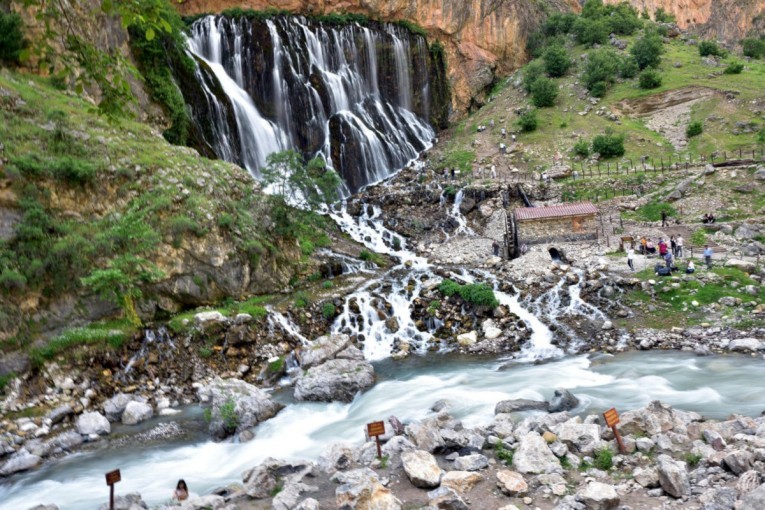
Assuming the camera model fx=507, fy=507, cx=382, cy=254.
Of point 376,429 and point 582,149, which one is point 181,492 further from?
point 582,149

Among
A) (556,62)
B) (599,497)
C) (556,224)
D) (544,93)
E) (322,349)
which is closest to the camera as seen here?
(599,497)

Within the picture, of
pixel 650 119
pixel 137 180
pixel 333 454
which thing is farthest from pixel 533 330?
pixel 650 119

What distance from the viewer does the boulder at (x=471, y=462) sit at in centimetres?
842

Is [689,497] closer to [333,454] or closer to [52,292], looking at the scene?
[333,454]

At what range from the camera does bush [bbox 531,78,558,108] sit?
44.7m

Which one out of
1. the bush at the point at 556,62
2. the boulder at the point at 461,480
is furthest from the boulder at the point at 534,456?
the bush at the point at 556,62

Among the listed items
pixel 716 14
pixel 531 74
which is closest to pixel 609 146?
pixel 531 74

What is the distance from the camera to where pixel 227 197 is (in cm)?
2145

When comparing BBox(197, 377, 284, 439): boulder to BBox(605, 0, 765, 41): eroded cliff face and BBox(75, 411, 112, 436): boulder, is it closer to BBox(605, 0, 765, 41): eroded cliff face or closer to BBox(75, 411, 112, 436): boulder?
BBox(75, 411, 112, 436): boulder

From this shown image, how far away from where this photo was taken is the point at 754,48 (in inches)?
2152

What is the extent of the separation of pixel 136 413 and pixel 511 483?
10280 millimetres

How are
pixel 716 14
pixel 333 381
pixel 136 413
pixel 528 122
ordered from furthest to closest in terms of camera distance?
1. pixel 716 14
2. pixel 528 122
3. pixel 333 381
4. pixel 136 413

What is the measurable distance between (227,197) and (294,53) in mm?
23222

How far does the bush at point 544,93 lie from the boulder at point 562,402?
3818cm
